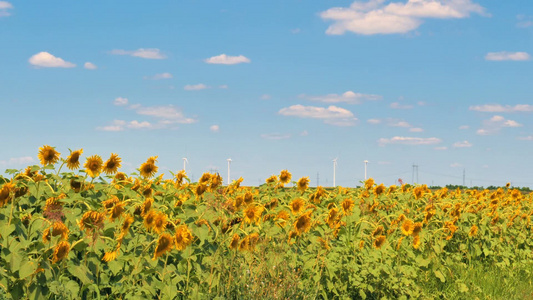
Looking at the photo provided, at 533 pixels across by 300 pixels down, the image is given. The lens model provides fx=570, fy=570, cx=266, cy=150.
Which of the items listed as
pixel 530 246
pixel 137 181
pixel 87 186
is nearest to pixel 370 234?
pixel 137 181

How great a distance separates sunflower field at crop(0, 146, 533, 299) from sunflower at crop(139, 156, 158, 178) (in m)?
0.01

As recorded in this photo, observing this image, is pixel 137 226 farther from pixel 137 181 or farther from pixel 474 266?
pixel 474 266

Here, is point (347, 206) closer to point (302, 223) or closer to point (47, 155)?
point (302, 223)

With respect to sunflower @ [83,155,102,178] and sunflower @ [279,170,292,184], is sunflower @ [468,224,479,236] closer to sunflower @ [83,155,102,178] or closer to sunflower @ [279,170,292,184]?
sunflower @ [279,170,292,184]

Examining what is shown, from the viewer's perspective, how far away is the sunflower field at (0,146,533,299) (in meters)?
4.82

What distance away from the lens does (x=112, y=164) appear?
6066 millimetres

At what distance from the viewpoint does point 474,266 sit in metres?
9.66

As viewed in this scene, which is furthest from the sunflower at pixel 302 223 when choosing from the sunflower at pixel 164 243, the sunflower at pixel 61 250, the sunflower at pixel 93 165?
the sunflower at pixel 61 250

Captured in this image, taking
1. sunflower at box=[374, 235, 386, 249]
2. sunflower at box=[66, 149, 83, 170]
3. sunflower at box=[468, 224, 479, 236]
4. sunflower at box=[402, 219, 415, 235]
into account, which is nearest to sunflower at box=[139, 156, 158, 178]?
sunflower at box=[66, 149, 83, 170]

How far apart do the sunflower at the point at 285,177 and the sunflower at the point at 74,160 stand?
3.32 metres

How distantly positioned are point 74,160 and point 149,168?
0.94 m

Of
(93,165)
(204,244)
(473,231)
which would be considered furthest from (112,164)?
(473,231)

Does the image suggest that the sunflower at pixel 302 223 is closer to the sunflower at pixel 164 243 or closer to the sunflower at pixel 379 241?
the sunflower at pixel 379 241

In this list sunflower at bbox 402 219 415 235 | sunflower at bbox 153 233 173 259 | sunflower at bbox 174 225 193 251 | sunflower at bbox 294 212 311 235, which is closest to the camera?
sunflower at bbox 153 233 173 259
